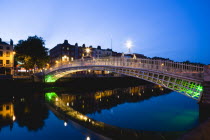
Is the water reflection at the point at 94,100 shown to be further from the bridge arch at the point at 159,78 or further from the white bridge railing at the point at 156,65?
the white bridge railing at the point at 156,65

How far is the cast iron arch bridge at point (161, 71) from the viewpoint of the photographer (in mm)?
12078

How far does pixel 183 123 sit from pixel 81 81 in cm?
2502

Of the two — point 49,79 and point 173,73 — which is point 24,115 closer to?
point 173,73

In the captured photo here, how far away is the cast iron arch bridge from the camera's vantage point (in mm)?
12078

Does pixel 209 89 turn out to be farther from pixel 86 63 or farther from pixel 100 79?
pixel 100 79

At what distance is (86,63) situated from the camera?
2208 centimetres

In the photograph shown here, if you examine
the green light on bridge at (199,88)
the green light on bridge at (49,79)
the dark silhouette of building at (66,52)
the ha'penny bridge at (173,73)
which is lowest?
the green light on bridge at (49,79)

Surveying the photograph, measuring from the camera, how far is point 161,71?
13.3 meters

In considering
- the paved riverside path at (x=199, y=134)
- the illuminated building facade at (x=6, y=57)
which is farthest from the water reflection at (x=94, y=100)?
the illuminated building facade at (x=6, y=57)

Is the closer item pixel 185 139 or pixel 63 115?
pixel 185 139

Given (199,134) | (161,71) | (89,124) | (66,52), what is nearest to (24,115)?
(89,124)

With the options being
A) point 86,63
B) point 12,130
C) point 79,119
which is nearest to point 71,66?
point 86,63

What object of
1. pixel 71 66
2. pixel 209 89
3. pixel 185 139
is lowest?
pixel 185 139

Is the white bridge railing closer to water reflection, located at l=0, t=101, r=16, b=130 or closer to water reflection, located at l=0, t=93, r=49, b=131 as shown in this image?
water reflection, located at l=0, t=93, r=49, b=131
